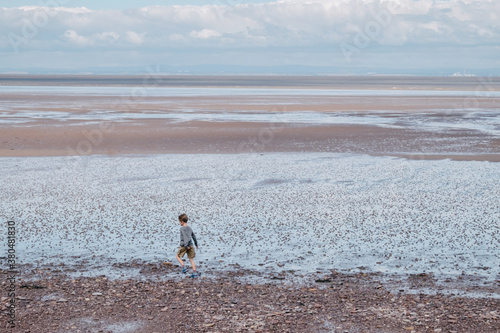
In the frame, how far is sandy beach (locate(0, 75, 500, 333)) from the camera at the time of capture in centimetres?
871

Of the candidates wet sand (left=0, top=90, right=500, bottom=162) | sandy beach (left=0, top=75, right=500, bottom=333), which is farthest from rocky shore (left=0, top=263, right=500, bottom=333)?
wet sand (left=0, top=90, right=500, bottom=162)

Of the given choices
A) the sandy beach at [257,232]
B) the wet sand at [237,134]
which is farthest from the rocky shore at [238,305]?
the wet sand at [237,134]

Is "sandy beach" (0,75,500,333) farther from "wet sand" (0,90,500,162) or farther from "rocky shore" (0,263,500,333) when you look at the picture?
"wet sand" (0,90,500,162)

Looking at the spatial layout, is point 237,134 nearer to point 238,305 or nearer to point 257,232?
point 257,232

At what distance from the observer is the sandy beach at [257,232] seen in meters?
8.71

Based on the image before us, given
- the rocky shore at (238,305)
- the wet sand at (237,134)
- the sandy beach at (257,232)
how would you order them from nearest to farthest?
the rocky shore at (238,305) → the sandy beach at (257,232) → the wet sand at (237,134)

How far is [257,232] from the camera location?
1367 cm

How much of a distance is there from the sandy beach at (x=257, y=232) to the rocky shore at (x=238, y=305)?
0.03 meters

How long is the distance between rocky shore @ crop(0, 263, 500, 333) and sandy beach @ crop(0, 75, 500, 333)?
3 centimetres

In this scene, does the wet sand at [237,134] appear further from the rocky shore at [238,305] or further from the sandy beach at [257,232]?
the rocky shore at [238,305]

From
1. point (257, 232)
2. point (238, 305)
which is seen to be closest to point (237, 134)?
point (257, 232)

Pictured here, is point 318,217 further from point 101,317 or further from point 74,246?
point 101,317

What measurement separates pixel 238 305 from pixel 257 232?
4737mm

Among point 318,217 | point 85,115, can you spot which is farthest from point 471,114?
point 318,217
